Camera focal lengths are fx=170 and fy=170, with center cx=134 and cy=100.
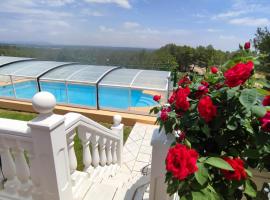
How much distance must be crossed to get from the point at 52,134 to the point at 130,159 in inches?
146

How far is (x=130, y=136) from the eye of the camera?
5.76m

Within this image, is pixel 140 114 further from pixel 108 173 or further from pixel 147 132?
pixel 108 173

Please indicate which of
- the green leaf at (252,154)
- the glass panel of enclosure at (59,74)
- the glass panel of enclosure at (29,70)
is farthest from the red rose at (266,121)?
the glass panel of enclosure at (29,70)

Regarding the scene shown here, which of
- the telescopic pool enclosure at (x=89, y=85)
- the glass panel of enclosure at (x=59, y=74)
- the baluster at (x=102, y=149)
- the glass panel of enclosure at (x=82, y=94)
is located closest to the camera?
the baluster at (x=102, y=149)

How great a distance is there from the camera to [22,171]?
1.51m

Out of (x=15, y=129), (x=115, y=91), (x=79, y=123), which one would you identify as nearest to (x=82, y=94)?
(x=115, y=91)

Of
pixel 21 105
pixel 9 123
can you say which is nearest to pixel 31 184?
pixel 9 123

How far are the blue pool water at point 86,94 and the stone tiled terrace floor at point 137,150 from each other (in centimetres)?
144

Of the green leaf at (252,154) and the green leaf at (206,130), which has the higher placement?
the green leaf at (206,130)

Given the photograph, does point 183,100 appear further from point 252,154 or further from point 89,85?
point 89,85

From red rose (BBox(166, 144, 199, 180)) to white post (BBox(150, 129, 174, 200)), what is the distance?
552 mm

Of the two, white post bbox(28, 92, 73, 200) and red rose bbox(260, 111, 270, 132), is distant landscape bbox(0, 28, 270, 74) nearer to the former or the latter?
white post bbox(28, 92, 73, 200)

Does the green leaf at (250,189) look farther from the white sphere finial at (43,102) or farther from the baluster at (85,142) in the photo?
the baluster at (85,142)

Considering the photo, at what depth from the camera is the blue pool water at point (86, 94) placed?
7398 mm
